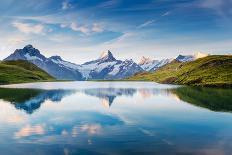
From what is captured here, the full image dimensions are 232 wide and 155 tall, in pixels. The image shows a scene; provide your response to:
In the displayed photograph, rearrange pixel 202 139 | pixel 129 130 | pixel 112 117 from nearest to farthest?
pixel 202 139 < pixel 129 130 < pixel 112 117

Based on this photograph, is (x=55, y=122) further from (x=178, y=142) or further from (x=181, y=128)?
(x=178, y=142)

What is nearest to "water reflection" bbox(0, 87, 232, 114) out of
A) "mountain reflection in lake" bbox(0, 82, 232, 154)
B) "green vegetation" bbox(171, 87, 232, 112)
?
"green vegetation" bbox(171, 87, 232, 112)

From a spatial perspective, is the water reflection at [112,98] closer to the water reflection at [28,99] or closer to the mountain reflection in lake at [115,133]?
the water reflection at [28,99]

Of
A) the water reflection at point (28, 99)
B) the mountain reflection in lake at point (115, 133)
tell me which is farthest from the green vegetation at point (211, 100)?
the water reflection at point (28, 99)

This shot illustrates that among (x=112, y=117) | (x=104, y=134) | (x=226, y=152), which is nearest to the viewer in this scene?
(x=226, y=152)

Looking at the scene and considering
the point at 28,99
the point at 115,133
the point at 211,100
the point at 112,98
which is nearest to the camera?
the point at 115,133

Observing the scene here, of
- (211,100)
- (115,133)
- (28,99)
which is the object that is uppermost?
(28,99)

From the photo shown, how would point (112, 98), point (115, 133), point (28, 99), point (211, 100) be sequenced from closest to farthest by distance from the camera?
point (115, 133) → point (211, 100) → point (28, 99) → point (112, 98)

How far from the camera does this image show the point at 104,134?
48.0 meters

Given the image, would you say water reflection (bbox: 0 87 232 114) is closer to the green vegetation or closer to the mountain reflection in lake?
the green vegetation

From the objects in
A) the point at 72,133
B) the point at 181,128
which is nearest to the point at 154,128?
the point at 181,128

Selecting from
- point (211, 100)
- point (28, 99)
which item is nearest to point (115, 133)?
point (211, 100)

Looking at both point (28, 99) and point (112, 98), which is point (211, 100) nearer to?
point (112, 98)

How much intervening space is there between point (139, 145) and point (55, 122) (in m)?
24.7
